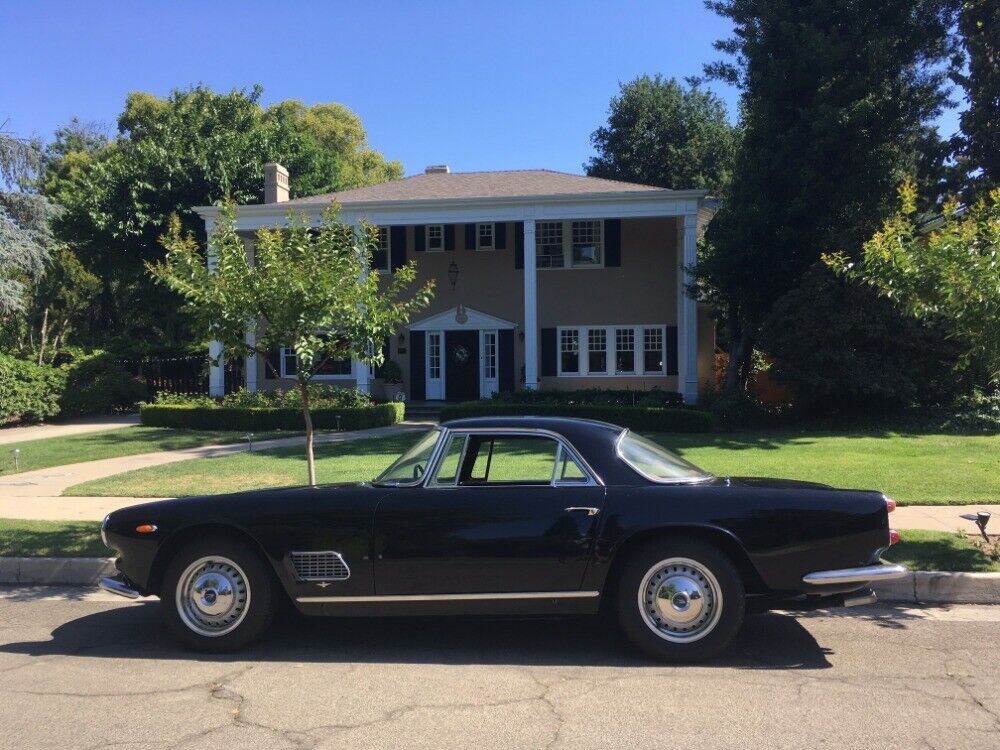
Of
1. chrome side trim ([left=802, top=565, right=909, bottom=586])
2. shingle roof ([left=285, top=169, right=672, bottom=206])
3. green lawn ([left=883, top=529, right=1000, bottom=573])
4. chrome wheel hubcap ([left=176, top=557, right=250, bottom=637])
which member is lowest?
green lawn ([left=883, top=529, right=1000, bottom=573])

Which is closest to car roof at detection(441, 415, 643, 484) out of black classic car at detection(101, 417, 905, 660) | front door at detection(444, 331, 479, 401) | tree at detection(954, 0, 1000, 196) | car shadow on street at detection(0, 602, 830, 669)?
black classic car at detection(101, 417, 905, 660)

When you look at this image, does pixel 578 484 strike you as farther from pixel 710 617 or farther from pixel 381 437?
pixel 381 437

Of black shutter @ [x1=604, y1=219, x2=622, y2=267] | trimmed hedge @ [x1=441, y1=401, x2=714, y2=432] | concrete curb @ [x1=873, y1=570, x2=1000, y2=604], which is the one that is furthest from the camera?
black shutter @ [x1=604, y1=219, x2=622, y2=267]

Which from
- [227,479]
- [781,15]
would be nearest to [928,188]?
[781,15]

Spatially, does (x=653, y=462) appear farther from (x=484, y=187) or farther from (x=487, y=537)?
(x=484, y=187)

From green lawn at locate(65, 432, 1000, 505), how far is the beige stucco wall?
826 centimetres

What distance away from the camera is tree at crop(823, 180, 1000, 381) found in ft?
22.2

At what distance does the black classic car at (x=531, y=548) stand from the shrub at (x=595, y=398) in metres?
14.6

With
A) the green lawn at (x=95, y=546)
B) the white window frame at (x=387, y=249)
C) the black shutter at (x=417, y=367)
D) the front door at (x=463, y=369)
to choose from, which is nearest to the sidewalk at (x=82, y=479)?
the green lawn at (x=95, y=546)

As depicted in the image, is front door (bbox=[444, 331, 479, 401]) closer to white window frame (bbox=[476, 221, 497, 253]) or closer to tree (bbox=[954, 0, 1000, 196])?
white window frame (bbox=[476, 221, 497, 253])

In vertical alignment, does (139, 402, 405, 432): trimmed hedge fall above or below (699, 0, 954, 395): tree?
below

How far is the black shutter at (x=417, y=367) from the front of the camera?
81.8 ft

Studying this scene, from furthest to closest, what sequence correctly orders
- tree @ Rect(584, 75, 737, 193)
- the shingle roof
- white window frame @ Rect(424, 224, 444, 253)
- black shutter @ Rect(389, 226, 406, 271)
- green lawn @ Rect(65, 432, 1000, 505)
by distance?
1. tree @ Rect(584, 75, 737, 193)
2. white window frame @ Rect(424, 224, 444, 253)
3. black shutter @ Rect(389, 226, 406, 271)
4. the shingle roof
5. green lawn @ Rect(65, 432, 1000, 505)

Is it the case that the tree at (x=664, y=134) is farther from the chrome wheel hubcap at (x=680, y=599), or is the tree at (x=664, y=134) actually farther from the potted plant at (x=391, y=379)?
the chrome wheel hubcap at (x=680, y=599)
